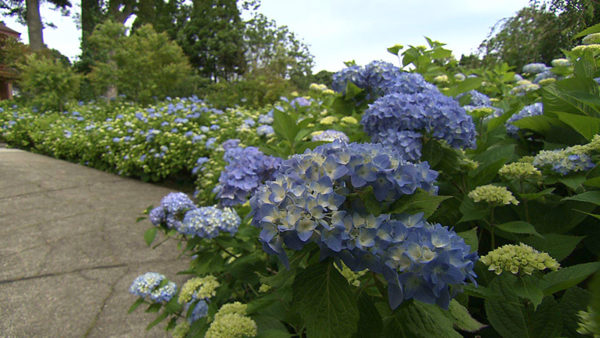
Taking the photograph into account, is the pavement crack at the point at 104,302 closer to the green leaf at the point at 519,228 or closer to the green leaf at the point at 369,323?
the green leaf at the point at 369,323

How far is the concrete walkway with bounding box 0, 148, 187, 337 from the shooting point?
2242 mm

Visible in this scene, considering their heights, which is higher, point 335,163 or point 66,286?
point 335,163

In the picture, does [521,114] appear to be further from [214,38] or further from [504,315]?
[214,38]

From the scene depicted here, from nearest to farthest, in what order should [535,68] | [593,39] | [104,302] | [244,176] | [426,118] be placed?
[426,118] < [593,39] < [244,176] < [104,302] < [535,68]

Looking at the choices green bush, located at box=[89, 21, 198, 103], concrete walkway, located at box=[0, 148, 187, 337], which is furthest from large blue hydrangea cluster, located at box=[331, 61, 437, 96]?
green bush, located at box=[89, 21, 198, 103]

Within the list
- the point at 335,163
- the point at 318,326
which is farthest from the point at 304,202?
the point at 318,326

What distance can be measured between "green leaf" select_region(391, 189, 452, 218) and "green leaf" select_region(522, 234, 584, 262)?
1.55 feet

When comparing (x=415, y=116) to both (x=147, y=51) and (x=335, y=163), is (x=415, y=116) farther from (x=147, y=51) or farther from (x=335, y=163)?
(x=147, y=51)

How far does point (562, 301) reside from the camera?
793mm

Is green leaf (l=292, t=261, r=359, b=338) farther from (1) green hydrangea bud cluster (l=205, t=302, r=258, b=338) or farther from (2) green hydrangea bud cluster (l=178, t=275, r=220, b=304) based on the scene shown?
(2) green hydrangea bud cluster (l=178, t=275, r=220, b=304)

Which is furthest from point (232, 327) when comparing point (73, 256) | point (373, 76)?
point (73, 256)

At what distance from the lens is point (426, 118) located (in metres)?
1.23

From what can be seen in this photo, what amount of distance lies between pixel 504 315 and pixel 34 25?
20.0 metres

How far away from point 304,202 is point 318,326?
8.5 inches
